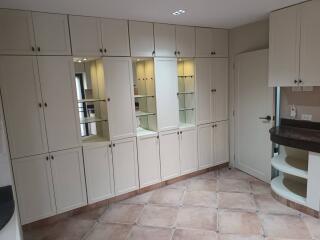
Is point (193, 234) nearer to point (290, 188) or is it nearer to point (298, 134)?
point (290, 188)

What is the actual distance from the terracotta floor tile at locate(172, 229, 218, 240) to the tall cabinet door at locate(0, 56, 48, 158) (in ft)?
5.96

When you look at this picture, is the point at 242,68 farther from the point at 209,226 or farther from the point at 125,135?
the point at 209,226

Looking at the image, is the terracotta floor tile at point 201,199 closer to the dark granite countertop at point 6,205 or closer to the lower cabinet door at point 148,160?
the lower cabinet door at point 148,160

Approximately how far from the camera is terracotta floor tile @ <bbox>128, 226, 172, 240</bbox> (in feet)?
8.49

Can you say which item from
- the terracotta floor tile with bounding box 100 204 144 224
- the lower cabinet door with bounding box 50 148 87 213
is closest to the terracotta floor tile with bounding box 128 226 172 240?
the terracotta floor tile with bounding box 100 204 144 224

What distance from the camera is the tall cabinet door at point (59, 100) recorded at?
2736 mm

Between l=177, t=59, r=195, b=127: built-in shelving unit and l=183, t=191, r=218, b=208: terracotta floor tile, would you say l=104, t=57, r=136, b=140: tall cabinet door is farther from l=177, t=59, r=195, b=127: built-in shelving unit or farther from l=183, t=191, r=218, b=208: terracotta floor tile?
l=183, t=191, r=218, b=208: terracotta floor tile

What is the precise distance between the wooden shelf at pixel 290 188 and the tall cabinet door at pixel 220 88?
1.37 metres

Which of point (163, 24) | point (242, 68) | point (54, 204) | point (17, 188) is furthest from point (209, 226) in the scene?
point (163, 24)

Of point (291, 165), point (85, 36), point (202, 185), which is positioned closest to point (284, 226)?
point (291, 165)

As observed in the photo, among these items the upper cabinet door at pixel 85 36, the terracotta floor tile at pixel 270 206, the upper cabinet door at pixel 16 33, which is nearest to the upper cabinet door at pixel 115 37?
the upper cabinet door at pixel 85 36

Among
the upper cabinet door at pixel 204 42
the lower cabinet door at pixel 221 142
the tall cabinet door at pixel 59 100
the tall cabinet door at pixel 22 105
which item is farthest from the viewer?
the lower cabinet door at pixel 221 142

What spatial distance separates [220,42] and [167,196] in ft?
8.62

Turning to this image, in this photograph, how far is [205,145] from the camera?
4.14 meters
